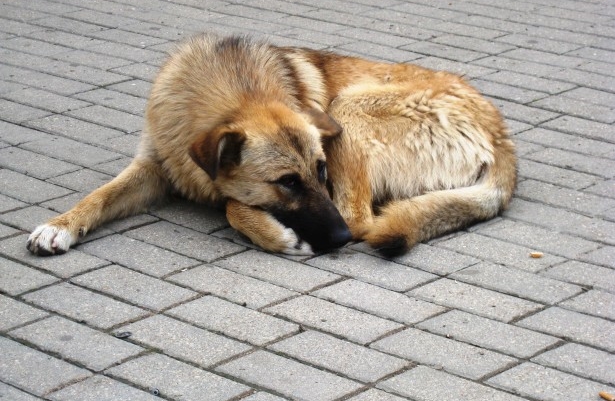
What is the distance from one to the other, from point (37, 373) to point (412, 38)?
18.6 feet

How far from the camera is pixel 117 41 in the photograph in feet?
29.0

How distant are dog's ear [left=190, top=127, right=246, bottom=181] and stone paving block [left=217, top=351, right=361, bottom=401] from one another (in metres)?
1.26

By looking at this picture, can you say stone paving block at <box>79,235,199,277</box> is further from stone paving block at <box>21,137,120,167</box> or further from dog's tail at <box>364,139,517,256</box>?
stone paving block at <box>21,137,120,167</box>

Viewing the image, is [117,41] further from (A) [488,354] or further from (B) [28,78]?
(A) [488,354]

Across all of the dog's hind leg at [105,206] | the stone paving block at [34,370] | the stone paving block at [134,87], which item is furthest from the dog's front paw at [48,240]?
the stone paving block at [134,87]

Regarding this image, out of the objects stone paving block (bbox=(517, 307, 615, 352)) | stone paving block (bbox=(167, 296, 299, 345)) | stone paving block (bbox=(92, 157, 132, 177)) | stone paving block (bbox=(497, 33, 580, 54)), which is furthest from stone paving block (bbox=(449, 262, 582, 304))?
stone paving block (bbox=(497, 33, 580, 54))

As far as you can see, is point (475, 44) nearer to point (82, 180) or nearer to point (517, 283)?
point (82, 180)

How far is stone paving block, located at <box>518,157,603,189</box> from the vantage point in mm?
6379

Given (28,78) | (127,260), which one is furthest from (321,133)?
(28,78)

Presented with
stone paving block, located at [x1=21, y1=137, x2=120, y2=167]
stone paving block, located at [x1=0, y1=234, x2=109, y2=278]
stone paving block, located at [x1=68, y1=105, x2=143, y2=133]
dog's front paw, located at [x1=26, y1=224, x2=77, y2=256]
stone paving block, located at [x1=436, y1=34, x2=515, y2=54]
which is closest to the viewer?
stone paving block, located at [x1=0, y1=234, x2=109, y2=278]

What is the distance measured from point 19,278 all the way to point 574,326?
2.48 metres

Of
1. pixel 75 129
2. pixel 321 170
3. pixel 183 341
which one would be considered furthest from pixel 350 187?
pixel 75 129

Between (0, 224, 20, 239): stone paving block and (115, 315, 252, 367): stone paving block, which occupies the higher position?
(0, 224, 20, 239): stone paving block

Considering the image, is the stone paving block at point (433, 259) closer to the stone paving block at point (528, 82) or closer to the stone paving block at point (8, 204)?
the stone paving block at point (8, 204)
